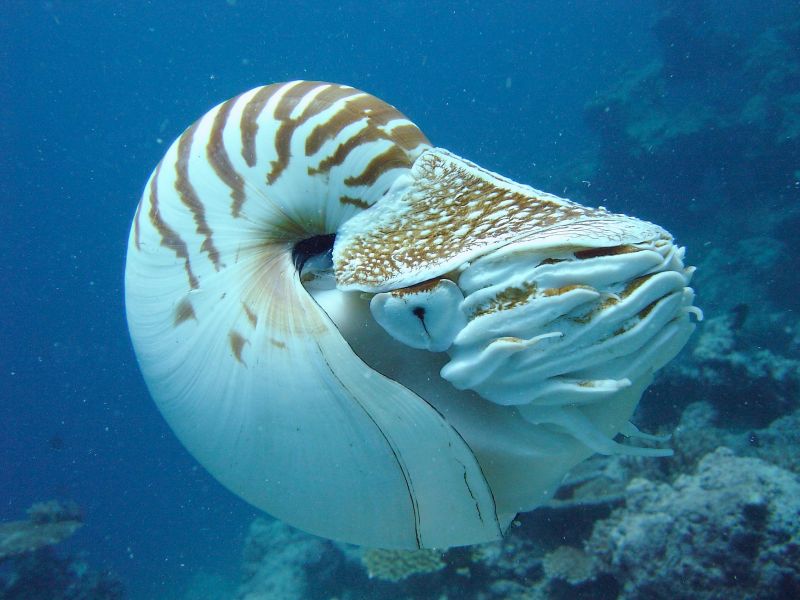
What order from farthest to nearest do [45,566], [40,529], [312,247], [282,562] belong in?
[282,562] → [40,529] → [45,566] → [312,247]

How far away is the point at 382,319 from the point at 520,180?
75.8ft

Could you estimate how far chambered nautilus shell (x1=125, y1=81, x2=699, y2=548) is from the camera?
1291 millimetres

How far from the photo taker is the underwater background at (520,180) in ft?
15.6

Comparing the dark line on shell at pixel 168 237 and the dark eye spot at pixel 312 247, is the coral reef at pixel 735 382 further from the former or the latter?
the dark line on shell at pixel 168 237

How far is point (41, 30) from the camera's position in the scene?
4828 cm

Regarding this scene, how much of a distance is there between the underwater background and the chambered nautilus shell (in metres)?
3.46

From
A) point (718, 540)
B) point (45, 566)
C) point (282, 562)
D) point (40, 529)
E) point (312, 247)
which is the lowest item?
point (282, 562)

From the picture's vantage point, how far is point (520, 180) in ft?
76.4

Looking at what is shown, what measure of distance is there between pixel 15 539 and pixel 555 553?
9660 millimetres

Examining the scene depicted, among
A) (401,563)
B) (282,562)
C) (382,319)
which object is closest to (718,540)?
(401,563)

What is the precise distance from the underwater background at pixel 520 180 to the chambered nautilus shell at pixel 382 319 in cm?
346

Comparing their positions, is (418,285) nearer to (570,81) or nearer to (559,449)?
(559,449)

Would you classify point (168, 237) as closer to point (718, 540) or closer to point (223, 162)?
point (223, 162)

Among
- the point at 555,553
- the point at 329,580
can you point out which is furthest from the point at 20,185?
the point at 555,553
